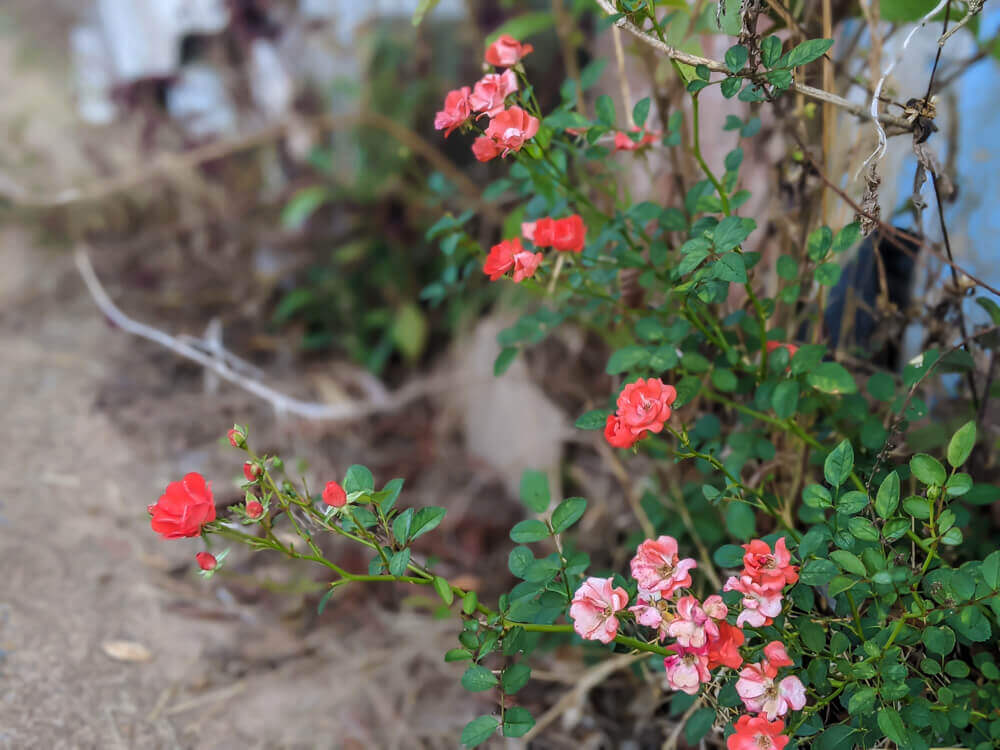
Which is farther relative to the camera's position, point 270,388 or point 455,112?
point 270,388

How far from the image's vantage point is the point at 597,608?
2.06 ft

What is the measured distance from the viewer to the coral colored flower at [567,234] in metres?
0.80

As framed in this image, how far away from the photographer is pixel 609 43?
4.52ft

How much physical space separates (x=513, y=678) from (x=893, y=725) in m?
0.31

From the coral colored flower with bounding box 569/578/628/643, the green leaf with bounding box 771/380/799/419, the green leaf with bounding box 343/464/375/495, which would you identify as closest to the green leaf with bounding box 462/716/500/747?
the coral colored flower with bounding box 569/578/628/643

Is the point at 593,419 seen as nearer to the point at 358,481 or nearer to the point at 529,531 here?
the point at 529,531

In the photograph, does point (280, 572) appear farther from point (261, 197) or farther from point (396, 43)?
point (396, 43)

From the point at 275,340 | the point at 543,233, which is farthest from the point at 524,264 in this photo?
the point at 275,340

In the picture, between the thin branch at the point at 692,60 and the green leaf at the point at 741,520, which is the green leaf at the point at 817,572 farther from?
the thin branch at the point at 692,60

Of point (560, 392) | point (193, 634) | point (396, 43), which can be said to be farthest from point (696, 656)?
point (396, 43)

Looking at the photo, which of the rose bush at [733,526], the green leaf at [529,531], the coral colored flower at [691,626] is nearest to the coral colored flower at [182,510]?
the rose bush at [733,526]

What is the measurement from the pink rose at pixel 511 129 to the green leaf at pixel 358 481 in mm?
317

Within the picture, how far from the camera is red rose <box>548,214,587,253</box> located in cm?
80

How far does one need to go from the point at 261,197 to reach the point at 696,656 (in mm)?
1765
